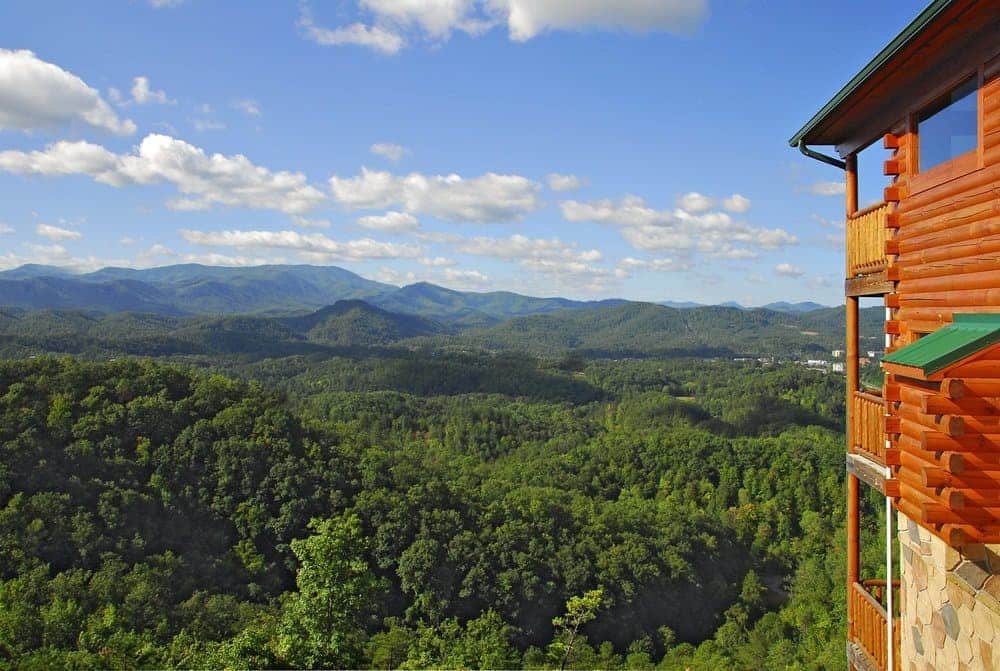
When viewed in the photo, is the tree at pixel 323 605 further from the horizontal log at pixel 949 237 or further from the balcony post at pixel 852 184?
the horizontal log at pixel 949 237

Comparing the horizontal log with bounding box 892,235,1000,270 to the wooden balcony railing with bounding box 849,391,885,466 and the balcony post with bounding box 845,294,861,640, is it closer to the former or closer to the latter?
the wooden balcony railing with bounding box 849,391,885,466

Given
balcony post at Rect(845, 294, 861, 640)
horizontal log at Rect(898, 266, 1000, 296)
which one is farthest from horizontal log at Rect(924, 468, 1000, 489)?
balcony post at Rect(845, 294, 861, 640)

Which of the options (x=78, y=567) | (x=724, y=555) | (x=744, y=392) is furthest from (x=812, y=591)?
(x=744, y=392)

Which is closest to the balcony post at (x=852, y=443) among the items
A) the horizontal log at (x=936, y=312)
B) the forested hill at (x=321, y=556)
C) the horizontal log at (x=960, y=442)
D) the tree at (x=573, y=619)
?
the horizontal log at (x=936, y=312)

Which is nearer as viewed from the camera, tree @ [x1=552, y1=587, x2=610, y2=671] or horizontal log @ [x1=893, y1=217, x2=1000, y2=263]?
horizontal log @ [x1=893, y1=217, x2=1000, y2=263]

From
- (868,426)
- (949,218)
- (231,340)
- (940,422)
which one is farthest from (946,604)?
(231,340)

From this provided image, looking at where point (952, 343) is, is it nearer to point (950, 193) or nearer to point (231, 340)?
point (950, 193)

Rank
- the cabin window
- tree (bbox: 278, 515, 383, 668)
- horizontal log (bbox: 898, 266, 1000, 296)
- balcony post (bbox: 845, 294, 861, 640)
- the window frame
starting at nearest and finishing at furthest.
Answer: horizontal log (bbox: 898, 266, 1000, 296) → the window frame → the cabin window → balcony post (bbox: 845, 294, 861, 640) → tree (bbox: 278, 515, 383, 668)
